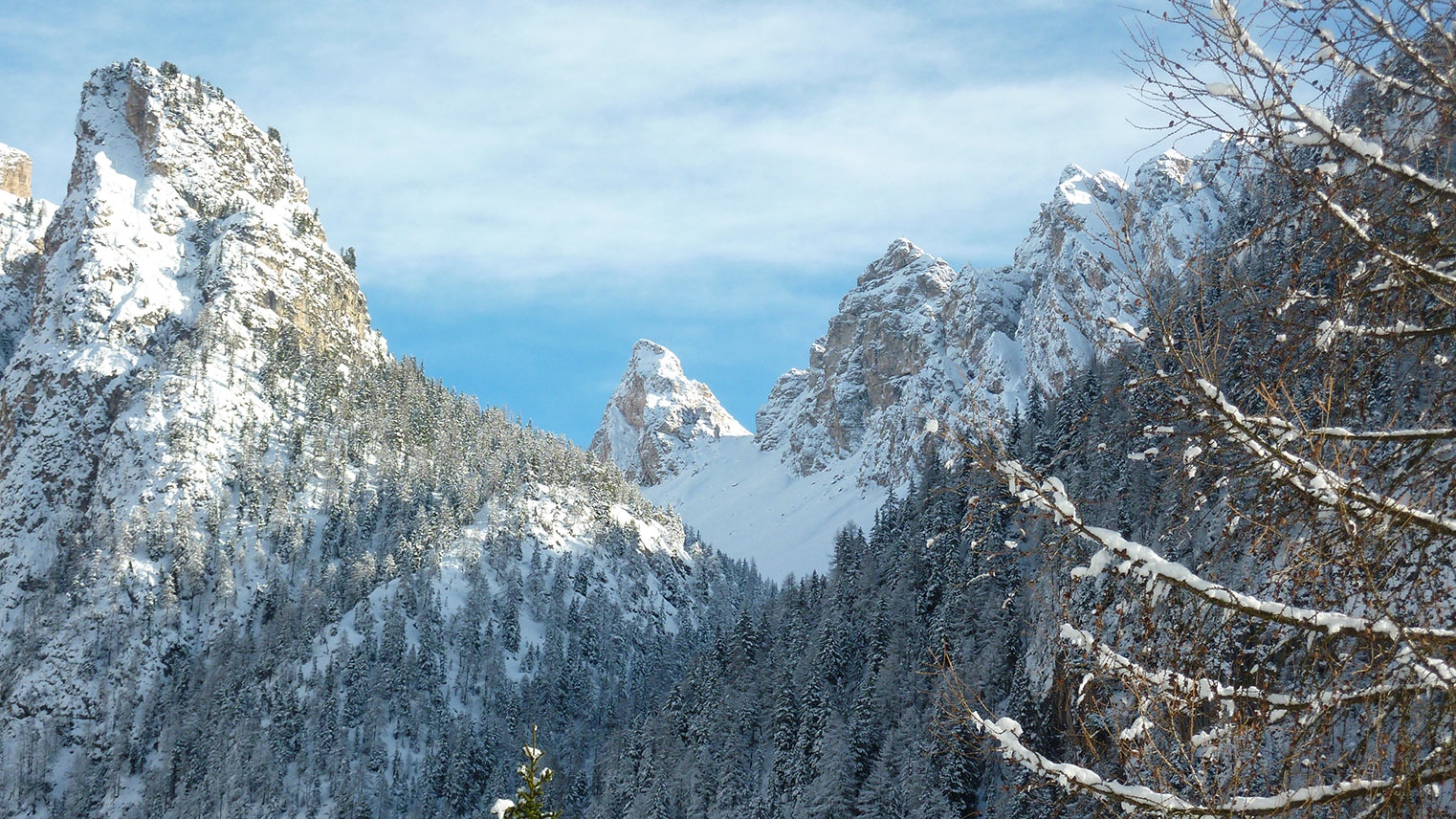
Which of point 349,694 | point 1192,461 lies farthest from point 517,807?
point 349,694

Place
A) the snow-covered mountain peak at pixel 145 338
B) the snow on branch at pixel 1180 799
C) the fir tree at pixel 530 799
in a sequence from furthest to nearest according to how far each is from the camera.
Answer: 1. the snow-covered mountain peak at pixel 145 338
2. the fir tree at pixel 530 799
3. the snow on branch at pixel 1180 799

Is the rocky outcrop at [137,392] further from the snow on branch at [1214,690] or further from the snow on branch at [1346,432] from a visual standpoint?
the snow on branch at [1346,432]

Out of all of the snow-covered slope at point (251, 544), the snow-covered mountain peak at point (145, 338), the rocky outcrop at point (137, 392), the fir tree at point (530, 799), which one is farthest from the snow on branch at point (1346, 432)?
the snow-covered mountain peak at point (145, 338)

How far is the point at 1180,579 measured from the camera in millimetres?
3756

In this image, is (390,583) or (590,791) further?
(390,583)

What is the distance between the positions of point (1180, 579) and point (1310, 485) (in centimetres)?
59

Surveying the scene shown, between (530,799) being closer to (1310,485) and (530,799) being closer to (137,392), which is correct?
(1310,485)

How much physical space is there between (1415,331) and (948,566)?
57795 mm

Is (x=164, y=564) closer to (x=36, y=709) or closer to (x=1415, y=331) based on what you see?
(x=36, y=709)

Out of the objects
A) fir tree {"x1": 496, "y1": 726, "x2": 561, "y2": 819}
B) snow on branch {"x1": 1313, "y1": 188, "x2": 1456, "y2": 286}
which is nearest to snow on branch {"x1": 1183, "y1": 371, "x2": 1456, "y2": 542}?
snow on branch {"x1": 1313, "y1": 188, "x2": 1456, "y2": 286}

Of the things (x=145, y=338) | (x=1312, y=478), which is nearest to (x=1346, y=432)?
(x=1312, y=478)

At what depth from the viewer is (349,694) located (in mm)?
110125

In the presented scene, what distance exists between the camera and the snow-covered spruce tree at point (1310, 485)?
3.64 m

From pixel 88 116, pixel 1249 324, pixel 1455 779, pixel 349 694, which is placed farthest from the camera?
pixel 88 116
